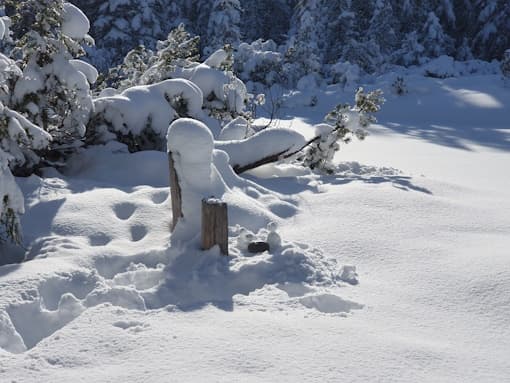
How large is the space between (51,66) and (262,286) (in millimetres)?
3857

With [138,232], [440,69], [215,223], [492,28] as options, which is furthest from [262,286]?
[492,28]

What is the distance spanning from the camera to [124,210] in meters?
4.98

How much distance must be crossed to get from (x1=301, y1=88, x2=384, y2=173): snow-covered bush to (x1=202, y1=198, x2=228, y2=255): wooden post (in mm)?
3432

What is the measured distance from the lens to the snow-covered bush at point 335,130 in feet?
24.2

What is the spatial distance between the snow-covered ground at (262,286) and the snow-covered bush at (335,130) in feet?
3.01

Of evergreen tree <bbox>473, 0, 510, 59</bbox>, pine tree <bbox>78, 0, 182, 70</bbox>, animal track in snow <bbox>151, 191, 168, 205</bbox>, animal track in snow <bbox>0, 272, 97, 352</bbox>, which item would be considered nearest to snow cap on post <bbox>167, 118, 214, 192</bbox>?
animal track in snow <bbox>151, 191, 168, 205</bbox>

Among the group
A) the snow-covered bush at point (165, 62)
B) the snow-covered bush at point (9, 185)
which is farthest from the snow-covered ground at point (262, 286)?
the snow-covered bush at point (165, 62)

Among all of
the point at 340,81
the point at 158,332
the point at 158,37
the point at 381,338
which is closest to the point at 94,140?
the point at 158,332

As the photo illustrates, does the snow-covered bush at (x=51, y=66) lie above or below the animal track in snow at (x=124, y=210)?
above

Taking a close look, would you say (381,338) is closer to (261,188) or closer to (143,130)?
(261,188)

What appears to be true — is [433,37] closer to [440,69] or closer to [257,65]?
[440,69]

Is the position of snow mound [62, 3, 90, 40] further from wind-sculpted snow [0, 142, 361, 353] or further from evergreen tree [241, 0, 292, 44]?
evergreen tree [241, 0, 292, 44]

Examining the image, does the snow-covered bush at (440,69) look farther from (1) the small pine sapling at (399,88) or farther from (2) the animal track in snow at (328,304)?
(2) the animal track in snow at (328,304)

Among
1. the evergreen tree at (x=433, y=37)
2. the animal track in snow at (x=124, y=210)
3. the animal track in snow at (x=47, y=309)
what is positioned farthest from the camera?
the evergreen tree at (x=433, y=37)
